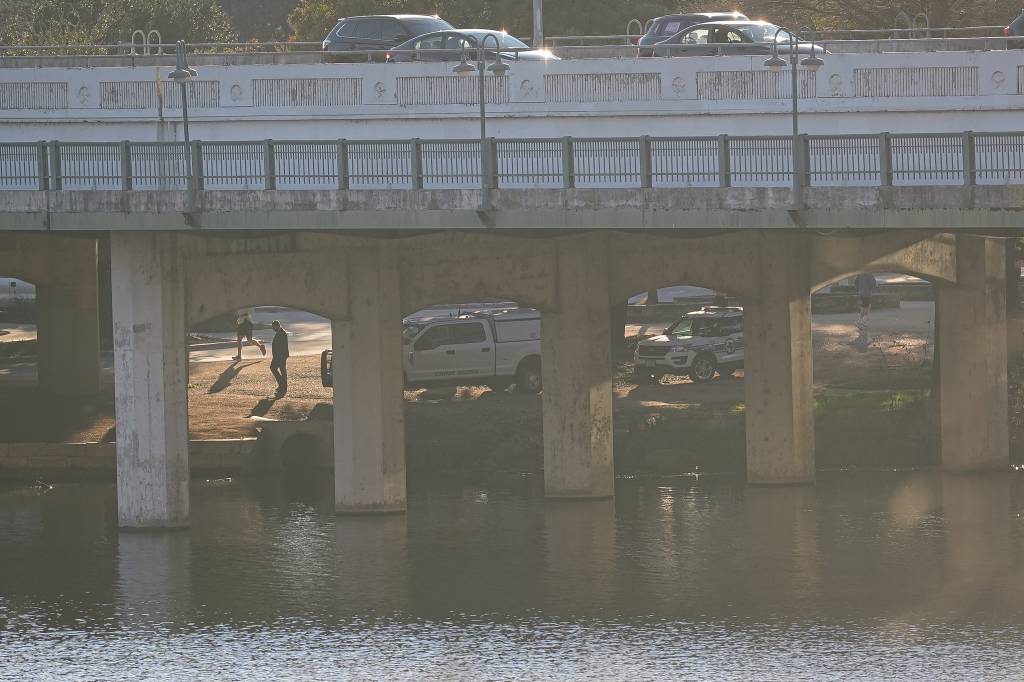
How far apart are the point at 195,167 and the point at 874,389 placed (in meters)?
18.0

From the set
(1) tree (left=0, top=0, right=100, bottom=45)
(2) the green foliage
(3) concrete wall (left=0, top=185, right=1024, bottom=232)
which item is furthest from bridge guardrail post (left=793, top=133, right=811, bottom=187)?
(2) the green foliage

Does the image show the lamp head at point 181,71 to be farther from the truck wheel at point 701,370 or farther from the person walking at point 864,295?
the person walking at point 864,295

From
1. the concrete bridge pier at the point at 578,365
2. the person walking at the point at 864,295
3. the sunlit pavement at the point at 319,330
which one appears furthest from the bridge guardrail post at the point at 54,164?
the person walking at the point at 864,295

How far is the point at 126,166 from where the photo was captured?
29234mm

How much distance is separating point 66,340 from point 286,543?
1525 cm

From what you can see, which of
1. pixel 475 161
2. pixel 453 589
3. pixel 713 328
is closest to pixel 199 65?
pixel 475 161

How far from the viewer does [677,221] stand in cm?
2794

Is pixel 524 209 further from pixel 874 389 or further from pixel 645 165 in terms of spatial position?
pixel 874 389

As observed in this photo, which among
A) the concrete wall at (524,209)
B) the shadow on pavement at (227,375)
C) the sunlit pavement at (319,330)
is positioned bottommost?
the shadow on pavement at (227,375)

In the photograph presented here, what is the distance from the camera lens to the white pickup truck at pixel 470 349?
4091cm

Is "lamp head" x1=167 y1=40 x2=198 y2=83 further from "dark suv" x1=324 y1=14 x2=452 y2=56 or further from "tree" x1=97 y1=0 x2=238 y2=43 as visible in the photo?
"tree" x1=97 y1=0 x2=238 y2=43

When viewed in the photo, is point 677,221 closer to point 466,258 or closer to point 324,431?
point 466,258

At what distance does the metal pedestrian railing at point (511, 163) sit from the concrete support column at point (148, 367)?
4.10 ft

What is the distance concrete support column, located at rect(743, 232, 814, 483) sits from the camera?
112 ft
